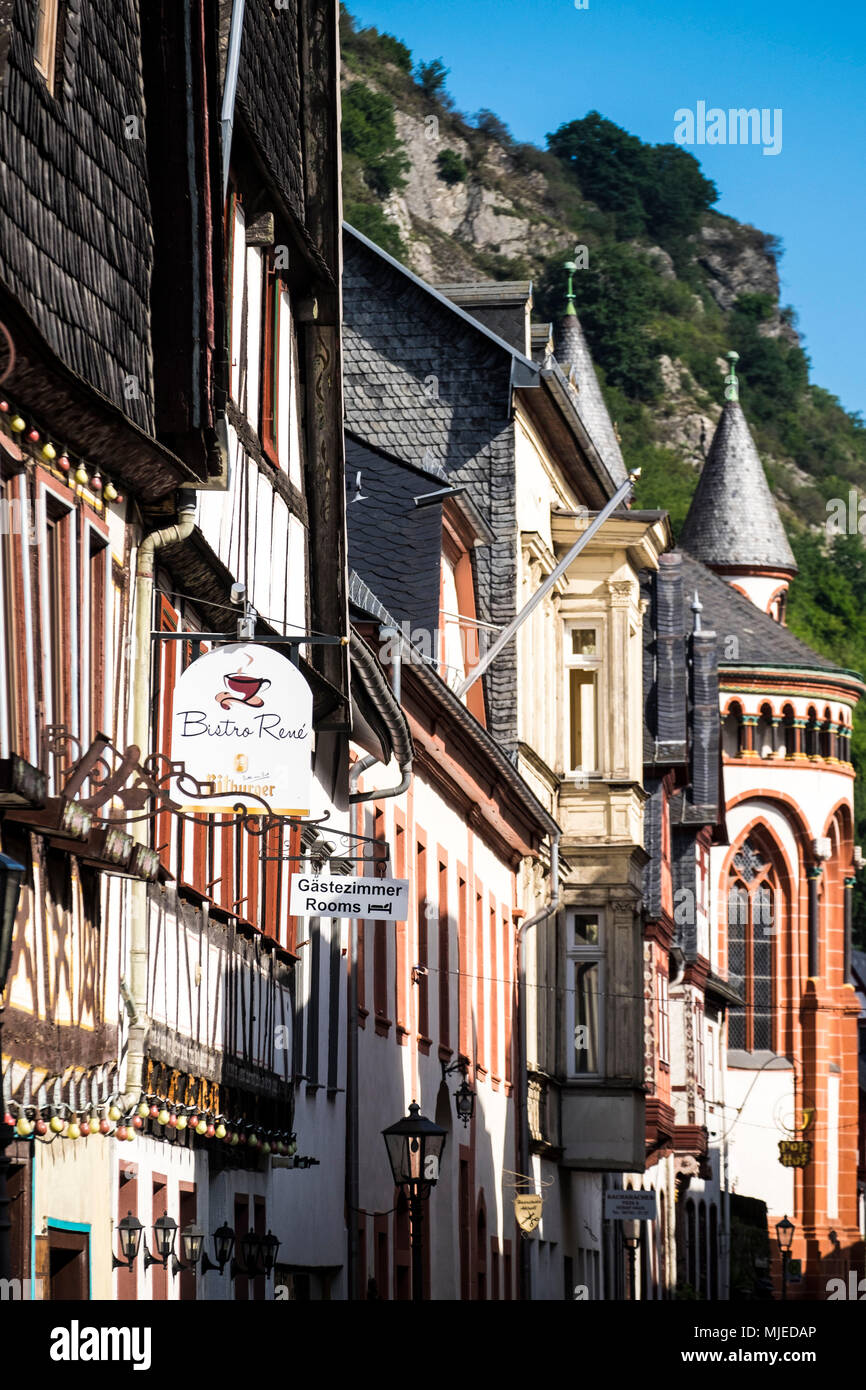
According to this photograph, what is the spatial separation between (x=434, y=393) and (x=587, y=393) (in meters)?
33.0

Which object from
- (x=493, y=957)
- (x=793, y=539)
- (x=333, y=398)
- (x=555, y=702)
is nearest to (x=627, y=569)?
(x=555, y=702)

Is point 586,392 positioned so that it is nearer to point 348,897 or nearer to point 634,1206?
point 634,1206

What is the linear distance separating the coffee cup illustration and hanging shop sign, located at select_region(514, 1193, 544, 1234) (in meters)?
18.3

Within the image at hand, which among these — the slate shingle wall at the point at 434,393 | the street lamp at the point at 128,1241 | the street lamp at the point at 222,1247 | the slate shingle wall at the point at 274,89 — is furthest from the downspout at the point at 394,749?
the slate shingle wall at the point at 434,393

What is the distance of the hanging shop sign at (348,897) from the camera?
56.4ft

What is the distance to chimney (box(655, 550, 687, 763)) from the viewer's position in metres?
47.6

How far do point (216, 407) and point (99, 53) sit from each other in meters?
2.25

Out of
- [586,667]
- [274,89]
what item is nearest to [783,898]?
[586,667]

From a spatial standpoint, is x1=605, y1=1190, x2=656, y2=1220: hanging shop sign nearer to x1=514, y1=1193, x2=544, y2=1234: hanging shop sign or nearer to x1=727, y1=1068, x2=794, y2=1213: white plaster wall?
x1=514, y1=1193, x2=544, y2=1234: hanging shop sign

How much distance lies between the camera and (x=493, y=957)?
33.0m

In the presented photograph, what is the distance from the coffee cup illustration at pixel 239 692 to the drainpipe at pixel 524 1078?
19.3m
